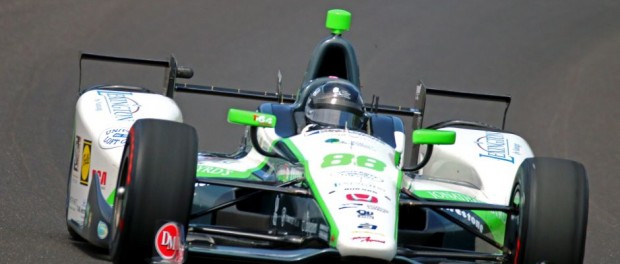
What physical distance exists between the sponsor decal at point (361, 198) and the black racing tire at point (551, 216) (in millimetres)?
793

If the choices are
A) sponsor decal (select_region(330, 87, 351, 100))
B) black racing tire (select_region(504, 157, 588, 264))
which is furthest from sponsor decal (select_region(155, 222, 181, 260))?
sponsor decal (select_region(330, 87, 351, 100))

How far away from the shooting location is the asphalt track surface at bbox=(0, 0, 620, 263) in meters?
13.3

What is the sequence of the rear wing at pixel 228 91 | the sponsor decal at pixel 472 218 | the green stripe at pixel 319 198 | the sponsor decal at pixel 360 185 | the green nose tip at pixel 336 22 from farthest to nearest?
the green nose tip at pixel 336 22
the rear wing at pixel 228 91
the sponsor decal at pixel 472 218
the sponsor decal at pixel 360 185
the green stripe at pixel 319 198

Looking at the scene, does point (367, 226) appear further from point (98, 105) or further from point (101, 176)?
point (98, 105)

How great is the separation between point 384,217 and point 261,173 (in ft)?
5.77

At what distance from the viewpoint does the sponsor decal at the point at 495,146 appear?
9.91 meters

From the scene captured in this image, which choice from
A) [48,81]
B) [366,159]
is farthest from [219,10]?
[366,159]

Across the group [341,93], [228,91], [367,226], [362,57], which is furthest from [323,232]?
[362,57]

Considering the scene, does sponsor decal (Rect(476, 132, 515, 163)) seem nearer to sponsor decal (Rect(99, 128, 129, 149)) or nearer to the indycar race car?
the indycar race car

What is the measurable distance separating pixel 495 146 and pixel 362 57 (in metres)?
7.40

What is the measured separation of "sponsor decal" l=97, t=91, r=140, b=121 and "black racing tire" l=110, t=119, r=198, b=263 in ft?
6.62

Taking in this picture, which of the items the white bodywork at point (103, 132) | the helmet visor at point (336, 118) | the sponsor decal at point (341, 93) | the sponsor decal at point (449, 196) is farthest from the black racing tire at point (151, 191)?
the sponsor decal at point (449, 196)

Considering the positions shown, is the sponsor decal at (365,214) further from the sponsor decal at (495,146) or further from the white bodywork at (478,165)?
the sponsor decal at (495,146)

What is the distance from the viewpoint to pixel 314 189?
25.3ft
